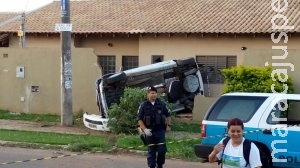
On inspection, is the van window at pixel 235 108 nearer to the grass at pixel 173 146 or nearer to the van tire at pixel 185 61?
the grass at pixel 173 146

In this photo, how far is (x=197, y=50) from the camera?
2450 centimetres

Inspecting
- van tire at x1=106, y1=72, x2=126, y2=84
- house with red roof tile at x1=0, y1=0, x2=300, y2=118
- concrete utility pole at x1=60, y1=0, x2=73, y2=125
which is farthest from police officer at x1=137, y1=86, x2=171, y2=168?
house with red roof tile at x1=0, y1=0, x2=300, y2=118

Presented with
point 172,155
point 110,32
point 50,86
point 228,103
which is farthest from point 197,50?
point 228,103

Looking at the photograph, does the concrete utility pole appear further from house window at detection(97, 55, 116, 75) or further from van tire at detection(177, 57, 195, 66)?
house window at detection(97, 55, 116, 75)

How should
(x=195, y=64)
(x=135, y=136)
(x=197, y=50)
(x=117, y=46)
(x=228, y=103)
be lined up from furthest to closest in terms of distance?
(x=117, y=46), (x=197, y=50), (x=195, y=64), (x=135, y=136), (x=228, y=103)

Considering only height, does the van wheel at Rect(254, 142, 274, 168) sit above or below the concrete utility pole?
below

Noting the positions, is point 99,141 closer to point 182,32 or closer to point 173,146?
point 173,146

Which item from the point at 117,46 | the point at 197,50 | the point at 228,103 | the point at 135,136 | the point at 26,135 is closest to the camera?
the point at 228,103

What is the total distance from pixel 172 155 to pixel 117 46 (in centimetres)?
1262

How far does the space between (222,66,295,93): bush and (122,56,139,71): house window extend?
25.3 feet

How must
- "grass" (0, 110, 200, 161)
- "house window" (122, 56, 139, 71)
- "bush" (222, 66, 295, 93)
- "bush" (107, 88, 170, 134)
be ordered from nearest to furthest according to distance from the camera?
1. "grass" (0, 110, 200, 161)
2. "bush" (107, 88, 170, 134)
3. "bush" (222, 66, 295, 93)
4. "house window" (122, 56, 139, 71)

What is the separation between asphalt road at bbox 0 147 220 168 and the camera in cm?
1332

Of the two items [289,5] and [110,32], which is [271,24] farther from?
[110,32]

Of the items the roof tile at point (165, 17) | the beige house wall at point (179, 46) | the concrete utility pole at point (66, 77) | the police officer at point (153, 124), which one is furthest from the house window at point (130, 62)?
the police officer at point (153, 124)
